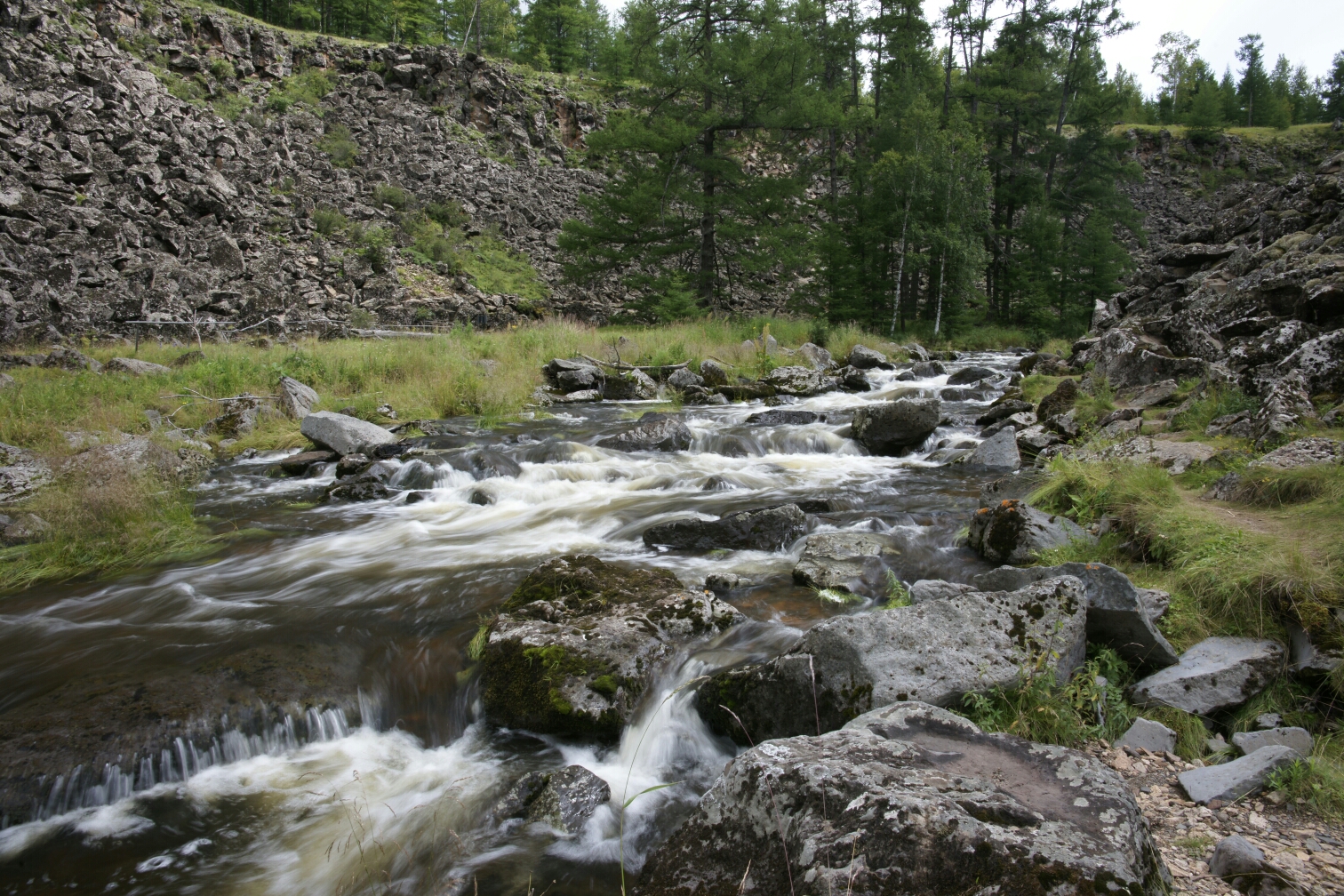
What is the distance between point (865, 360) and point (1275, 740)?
55.4ft

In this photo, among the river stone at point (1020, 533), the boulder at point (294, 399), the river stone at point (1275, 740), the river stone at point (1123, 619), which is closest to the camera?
the river stone at point (1275, 740)

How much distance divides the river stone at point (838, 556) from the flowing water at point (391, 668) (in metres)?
0.18

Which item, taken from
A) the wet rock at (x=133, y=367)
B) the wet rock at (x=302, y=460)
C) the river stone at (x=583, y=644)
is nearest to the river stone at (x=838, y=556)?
the river stone at (x=583, y=644)

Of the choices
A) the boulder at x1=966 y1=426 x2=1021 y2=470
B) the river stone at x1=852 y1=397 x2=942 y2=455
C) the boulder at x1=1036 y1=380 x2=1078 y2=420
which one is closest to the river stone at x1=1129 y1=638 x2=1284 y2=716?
the boulder at x1=966 y1=426 x2=1021 y2=470

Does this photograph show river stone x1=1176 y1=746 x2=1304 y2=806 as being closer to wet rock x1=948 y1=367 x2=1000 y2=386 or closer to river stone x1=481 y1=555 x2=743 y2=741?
river stone x1=481 y1=555 x2=743 y2=741

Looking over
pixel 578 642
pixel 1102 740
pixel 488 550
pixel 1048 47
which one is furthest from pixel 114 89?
pixel 1048 47

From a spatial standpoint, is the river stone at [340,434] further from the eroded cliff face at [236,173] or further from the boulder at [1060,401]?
the eroded cliff face at [236,173]

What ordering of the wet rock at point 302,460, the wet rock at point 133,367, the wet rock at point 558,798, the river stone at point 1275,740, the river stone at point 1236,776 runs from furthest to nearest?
the wet rock at point 133,367, the wet rock at point 302,460, the wet rock at point 558,798, the river stone at point 1275,740, the river stone at point 1236,776

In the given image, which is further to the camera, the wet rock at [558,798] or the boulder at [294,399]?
the boulder at [294,399]

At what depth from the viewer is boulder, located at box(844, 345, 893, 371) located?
18734mm

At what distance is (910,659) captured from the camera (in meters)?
3.04

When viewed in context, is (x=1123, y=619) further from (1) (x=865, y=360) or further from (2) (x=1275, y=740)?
(1) (x=865, y=360)

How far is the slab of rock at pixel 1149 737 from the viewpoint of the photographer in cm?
271

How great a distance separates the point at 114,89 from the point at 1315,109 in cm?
9108
